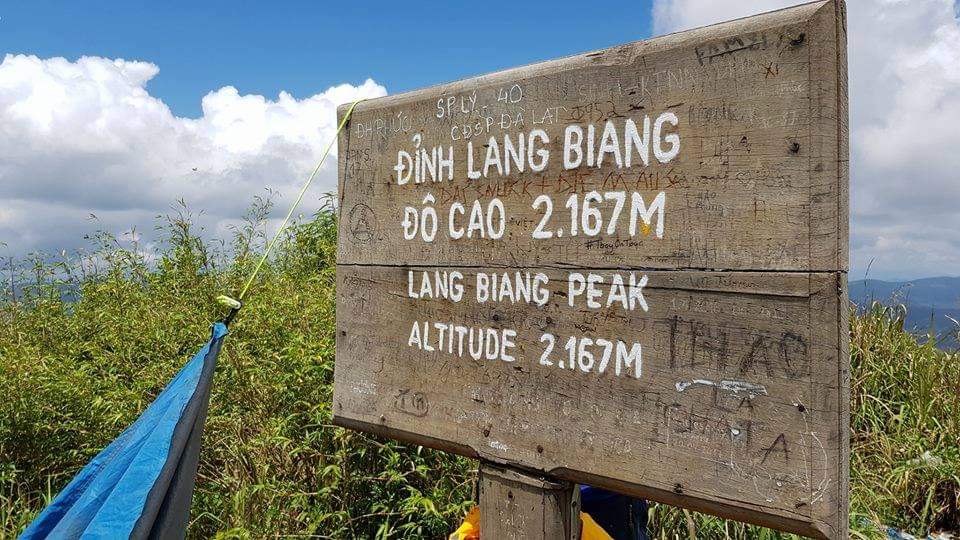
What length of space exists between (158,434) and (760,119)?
1.94m

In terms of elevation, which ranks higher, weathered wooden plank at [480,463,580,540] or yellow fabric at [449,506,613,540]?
weathered wooden plank at [480,463,580,540]

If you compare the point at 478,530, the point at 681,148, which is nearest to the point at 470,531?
the point at 478,530

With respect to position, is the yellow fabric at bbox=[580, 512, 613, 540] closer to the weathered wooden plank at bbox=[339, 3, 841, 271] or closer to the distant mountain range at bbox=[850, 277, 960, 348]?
the weathered wooden plank at bbox=[339, 3, 841, 271]

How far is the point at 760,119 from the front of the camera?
157 cm

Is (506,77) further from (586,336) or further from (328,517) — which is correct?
(328,517)

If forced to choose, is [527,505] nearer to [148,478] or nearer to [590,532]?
[590,532]

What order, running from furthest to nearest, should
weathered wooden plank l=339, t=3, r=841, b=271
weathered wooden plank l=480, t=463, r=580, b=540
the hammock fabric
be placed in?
1. the hammock fabric
2. weathered wooden plank l=480, t=463, r=580, b=540
3. weathered wooden plank l=339, t=3, r=841, b=271

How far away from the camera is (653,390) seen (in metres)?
1.72

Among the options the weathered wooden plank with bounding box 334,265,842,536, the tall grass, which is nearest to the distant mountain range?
the tall grass

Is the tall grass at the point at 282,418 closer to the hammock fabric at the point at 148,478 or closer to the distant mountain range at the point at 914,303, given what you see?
the distant mountain range at the point at 914,303

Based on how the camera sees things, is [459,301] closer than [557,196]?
No

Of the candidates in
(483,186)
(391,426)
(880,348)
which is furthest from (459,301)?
(880,348)

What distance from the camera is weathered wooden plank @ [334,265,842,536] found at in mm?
1527

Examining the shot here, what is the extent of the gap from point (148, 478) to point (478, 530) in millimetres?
1014
